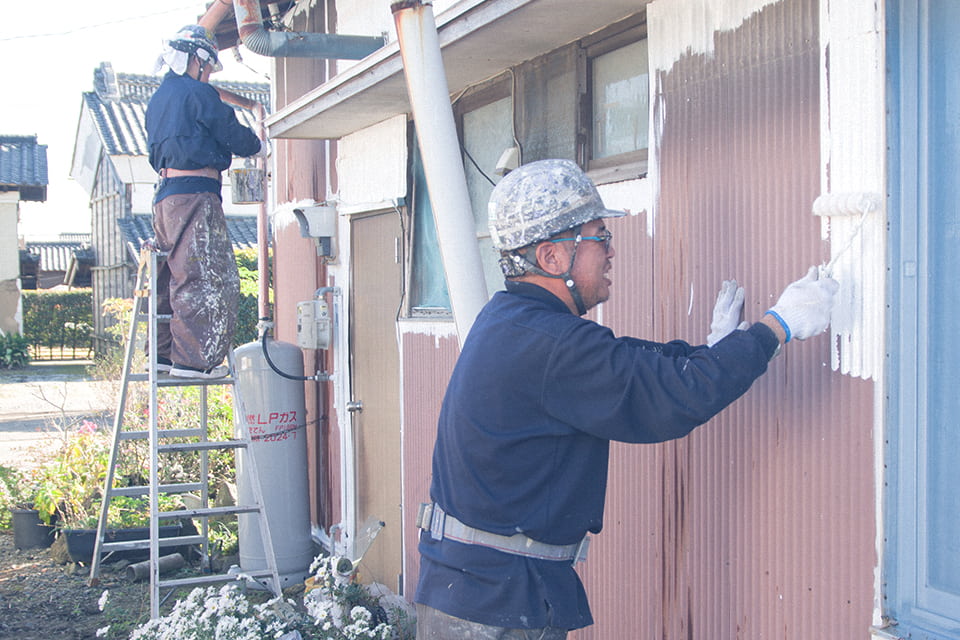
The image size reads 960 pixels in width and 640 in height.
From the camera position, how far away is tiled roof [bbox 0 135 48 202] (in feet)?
87.7

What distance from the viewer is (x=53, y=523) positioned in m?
7.95

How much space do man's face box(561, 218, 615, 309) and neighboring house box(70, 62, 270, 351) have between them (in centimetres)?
2290

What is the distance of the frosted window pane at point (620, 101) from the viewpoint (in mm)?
3639

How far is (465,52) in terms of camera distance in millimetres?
4105

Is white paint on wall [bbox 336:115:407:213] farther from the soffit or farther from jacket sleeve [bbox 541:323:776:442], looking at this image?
jacket sleeve [bbox 541:323:776:442]

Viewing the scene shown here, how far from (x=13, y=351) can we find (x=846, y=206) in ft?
91.0

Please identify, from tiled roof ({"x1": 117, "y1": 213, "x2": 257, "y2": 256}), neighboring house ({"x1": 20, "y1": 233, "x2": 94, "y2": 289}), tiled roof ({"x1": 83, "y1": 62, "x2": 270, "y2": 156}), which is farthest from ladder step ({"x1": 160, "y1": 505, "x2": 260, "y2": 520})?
neighboring house ({"x1": 20, "y1": 233, "x2": 94, "y2": 289})

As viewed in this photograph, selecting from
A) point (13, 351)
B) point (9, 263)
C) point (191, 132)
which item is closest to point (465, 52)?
point (191, 132)

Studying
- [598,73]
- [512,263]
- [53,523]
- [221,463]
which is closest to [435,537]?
[512,263]

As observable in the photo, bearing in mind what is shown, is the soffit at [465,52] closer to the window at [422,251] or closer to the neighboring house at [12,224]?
the window at [422,251]

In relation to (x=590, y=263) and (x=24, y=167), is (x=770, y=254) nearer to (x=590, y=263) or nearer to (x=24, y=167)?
Answer: (x=590, y=263)

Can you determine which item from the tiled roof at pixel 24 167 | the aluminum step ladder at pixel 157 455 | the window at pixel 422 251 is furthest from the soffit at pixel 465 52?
the tiled roof at pixel 24 167

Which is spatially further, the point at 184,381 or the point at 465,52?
the point at 184,381

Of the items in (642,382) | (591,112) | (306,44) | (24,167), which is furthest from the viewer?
(24,167)
